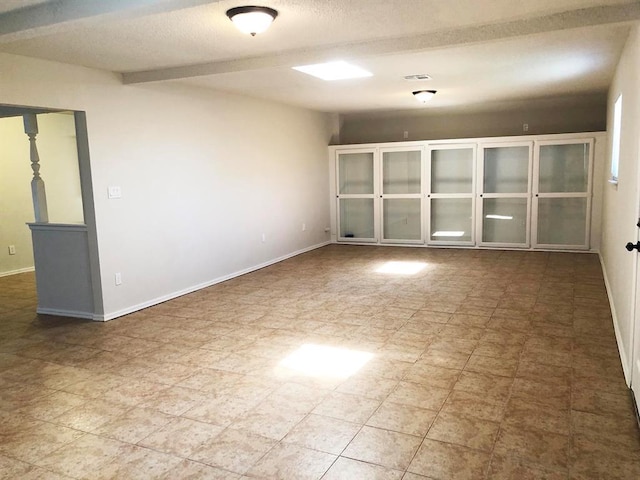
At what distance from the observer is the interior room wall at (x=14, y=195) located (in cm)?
656

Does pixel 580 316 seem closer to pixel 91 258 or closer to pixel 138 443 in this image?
pixel 138 443

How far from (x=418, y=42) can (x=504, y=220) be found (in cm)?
488

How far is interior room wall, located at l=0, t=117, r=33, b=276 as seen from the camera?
6562 millimetres

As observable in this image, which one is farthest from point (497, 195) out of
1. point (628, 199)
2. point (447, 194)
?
point (628, 199)

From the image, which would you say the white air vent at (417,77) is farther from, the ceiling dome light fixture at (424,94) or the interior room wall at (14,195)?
the interior room wall at (14,195)

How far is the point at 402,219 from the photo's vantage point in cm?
838

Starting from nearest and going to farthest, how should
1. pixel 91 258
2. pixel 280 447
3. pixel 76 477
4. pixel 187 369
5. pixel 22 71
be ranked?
1. pixel 76 477
2. pixel 280 447
3. pixel 187 369
4. pixel 22 71
5. pixel 91 258

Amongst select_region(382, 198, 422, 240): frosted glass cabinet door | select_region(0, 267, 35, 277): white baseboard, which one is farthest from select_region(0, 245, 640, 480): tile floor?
select_region(382, 198, 422, 240): frosted glass cabinet door

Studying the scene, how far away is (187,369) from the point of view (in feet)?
10.8

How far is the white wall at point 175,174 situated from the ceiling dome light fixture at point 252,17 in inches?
78.9

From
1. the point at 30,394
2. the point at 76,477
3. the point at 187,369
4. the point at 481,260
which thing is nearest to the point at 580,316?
the point at 481,260

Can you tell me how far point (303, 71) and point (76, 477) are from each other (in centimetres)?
378

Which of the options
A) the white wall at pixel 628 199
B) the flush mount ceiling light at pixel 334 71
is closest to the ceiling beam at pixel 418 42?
the white wall at pixel 628 199

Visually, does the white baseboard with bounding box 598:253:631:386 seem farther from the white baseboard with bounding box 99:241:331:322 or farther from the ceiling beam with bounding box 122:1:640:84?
the white baseboard with bounding box 99:241:331:322
